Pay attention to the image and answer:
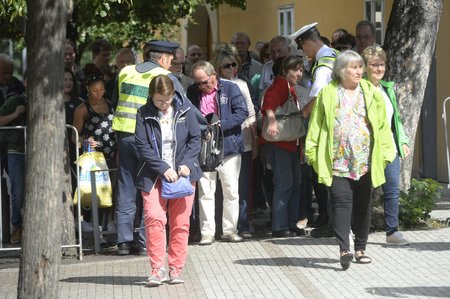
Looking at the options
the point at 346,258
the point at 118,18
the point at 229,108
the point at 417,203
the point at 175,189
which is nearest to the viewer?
the point at 175,189

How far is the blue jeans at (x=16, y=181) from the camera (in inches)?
480

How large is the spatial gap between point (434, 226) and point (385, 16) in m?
7.15

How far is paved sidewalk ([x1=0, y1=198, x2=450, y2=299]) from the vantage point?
926 centimetres

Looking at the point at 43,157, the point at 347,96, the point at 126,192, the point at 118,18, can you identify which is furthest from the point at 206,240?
the point at 118,18

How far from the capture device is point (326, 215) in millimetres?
12281

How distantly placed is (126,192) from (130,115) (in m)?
0.74

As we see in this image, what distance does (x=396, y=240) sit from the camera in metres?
11.2

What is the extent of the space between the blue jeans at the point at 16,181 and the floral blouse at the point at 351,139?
11.7 ft

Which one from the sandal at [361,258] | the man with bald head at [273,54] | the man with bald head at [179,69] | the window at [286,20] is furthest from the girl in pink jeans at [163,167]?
the window at [286,20]

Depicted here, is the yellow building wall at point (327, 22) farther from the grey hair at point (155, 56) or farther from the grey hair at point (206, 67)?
the grey hair at point (155, 56)

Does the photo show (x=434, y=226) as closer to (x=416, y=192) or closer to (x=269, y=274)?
(x=416, y=192)

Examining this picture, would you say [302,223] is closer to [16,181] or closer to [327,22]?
[16,181]

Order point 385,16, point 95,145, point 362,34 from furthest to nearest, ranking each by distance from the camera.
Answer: point 385,16 < point 362,34 < point 95,145

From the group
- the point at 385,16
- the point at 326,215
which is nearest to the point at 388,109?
the point at 326,215
